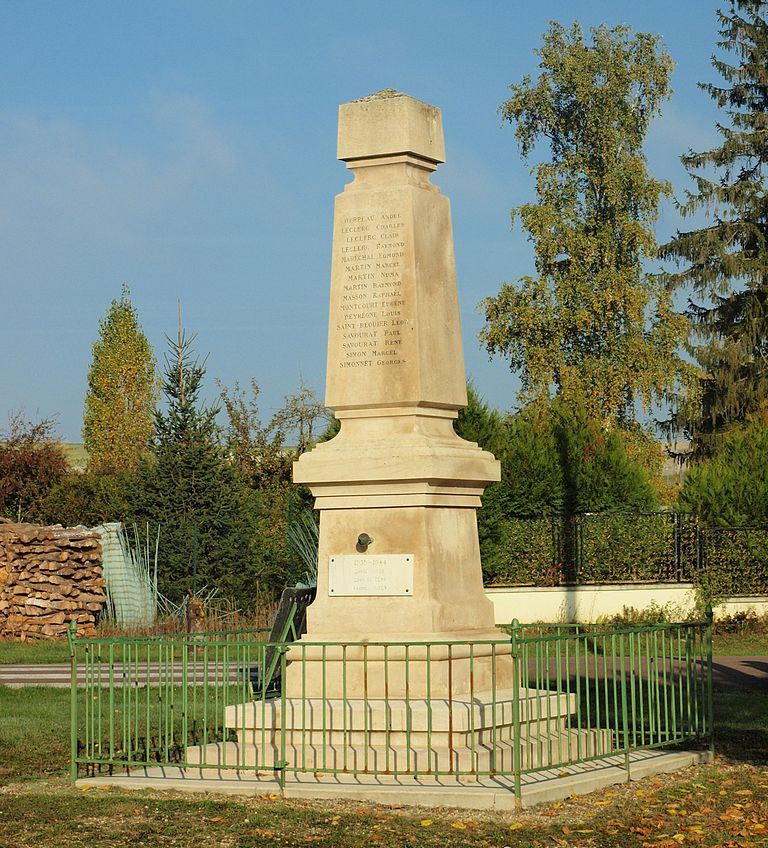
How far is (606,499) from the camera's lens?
26.0 metres

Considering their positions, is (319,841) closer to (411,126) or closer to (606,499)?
(411,126)

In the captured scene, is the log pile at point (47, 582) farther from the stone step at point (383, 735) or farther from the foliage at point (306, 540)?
the stone step at point (383, 735)

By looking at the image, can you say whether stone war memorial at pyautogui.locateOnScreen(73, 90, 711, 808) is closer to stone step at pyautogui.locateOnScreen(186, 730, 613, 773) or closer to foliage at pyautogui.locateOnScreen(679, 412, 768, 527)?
stone step at pyautogui.locateOnScreen(186, 730, 613, 773)

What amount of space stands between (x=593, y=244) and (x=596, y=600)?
40.0ft

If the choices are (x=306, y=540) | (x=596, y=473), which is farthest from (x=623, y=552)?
(x=306, y=540)

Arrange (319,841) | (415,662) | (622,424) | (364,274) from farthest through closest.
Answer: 1. (622,424)
2. (364,274)
3. (415,662)
4. (319,841)

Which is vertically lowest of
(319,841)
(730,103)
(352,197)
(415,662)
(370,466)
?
(319,841)

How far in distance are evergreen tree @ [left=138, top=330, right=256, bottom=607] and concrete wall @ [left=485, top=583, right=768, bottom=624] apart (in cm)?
467

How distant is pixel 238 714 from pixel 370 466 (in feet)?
6.90

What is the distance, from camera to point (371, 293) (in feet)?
36.3

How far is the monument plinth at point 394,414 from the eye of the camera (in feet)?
35.1

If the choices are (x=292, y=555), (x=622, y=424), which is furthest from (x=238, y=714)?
(x=622, y=424)

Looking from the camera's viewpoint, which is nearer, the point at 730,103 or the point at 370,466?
the point at 370,466

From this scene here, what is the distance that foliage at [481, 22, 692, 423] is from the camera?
34250 mm
